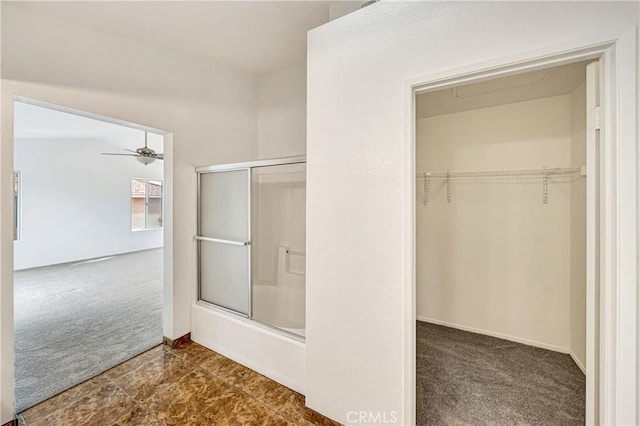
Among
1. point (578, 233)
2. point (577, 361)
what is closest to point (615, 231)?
point (578, 233)

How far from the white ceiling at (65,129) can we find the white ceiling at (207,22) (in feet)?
5.62

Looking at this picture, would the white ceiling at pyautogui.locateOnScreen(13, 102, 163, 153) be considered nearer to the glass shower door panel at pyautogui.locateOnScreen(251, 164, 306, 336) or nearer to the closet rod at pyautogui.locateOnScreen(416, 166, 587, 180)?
the glass shower door panel at pyautogui.locateOnScreen(251, 164, 306, 336)

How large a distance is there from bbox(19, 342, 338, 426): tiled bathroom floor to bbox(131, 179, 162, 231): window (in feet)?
22.5

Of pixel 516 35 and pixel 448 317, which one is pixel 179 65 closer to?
pixel 516 35

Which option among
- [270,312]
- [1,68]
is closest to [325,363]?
[270,312]

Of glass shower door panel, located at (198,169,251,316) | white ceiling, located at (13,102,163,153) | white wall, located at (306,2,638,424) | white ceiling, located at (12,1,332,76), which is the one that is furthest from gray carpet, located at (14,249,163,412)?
white ceiling, located at (12,1,332,76)

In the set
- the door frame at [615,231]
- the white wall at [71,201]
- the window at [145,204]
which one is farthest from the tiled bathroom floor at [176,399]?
the window at [145,204]

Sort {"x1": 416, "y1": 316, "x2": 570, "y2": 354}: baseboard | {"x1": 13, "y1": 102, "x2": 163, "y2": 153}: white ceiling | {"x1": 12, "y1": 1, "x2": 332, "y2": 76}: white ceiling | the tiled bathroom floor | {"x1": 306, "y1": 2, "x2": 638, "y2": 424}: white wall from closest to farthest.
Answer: {"x1": 306, "y1": 2, "x2": 638, "y2": 424}: white wall, the tiled bathroom floor, {"x1": 12, "y1": 1, "x2": 332, "y2": 76}: white ceiling, {"x1": 416, "y1": 316, "x2": 570, "y2": 354}: baseboard, {"x1": 13, "y1": 102, "x2": 163, "y2": 153}: white ceiling

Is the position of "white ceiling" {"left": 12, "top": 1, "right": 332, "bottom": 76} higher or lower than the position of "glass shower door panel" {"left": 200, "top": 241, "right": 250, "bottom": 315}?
higher

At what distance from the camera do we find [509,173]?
2.78 meters

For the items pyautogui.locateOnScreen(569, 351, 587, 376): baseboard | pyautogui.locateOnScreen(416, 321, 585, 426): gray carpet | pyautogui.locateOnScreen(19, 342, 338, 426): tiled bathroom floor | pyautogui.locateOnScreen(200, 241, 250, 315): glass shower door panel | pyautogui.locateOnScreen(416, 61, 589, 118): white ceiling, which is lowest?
pyautogui.locateOnScreen(19, 342, 338, 426): tiled bathroom floor

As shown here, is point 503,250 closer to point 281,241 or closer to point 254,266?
point 281,241

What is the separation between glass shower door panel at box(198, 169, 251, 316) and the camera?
249 cm

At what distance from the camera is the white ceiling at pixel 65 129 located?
411cm
